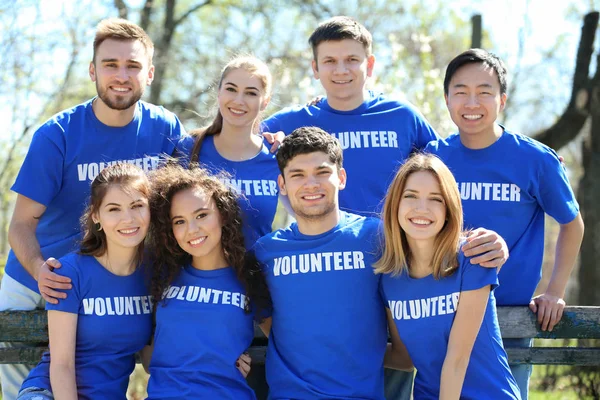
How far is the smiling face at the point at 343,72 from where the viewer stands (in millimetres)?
4648

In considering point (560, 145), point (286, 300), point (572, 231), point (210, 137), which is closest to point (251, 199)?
point (210, 137)

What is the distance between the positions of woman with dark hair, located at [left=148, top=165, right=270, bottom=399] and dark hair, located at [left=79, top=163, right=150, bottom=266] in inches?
3.7

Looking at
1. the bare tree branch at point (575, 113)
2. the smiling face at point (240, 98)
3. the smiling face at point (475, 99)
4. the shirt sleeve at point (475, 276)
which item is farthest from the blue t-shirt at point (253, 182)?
the bare tree branch at point (575, 113)

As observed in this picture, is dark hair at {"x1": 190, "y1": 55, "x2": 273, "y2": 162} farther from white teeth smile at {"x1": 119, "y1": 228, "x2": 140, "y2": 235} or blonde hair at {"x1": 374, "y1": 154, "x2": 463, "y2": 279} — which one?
blonde hair at {"x1": 374, "y1": 154, "x2": 463, "y2": 279}

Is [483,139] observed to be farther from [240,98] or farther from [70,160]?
[70,160]

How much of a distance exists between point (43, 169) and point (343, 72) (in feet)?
6.10

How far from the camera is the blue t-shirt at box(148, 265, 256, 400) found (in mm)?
3607

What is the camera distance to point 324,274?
3.64 meters

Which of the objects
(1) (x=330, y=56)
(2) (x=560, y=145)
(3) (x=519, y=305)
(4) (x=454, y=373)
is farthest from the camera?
(2) (x=560, y=145)

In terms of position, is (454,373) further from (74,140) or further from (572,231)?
(74,140)

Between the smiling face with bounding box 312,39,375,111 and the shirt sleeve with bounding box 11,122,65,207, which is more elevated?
the smiling face with bounding box 312,39,375,111

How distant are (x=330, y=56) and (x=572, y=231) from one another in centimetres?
177

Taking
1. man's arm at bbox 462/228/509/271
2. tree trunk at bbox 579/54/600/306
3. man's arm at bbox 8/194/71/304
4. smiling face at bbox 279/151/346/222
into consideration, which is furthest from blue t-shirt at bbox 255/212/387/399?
tree trunk at bbox 579/54/600/306

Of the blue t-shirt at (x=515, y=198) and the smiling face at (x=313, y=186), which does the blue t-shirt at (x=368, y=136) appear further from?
the smiling face at (x=313, y=186)
